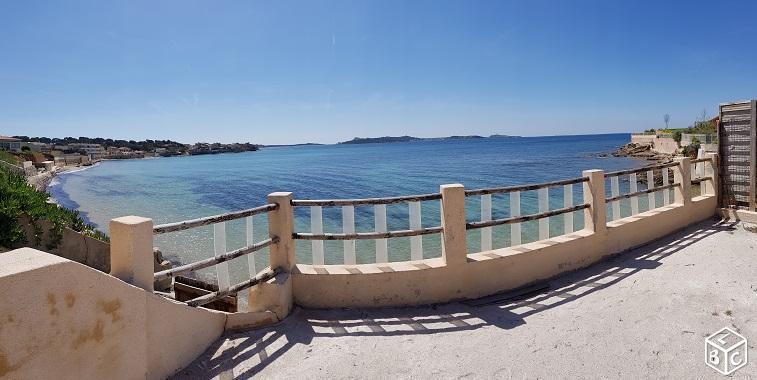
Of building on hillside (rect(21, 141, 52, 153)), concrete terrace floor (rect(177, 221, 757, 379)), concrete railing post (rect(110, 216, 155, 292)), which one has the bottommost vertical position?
concrete terrace floor (rect(177, 221, 757, 379))

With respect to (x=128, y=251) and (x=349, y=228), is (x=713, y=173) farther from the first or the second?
(x=128, y=251)

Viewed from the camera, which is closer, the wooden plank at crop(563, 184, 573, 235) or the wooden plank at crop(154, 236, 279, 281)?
the wooden plank at crop(154, 236, 279, 281)

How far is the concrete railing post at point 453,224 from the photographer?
5.71m

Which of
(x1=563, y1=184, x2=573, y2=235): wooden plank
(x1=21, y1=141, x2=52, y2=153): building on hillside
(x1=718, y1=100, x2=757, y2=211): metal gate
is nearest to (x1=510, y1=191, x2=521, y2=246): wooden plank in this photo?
(x1=563, y1=184, x2=573, y2=235): wooden plank

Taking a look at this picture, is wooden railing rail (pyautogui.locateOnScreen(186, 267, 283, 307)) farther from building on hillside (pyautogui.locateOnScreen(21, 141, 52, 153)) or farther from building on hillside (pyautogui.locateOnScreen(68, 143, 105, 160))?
building on hillside (pyautogui.locateOnScreen(68, 143, 105, 160))

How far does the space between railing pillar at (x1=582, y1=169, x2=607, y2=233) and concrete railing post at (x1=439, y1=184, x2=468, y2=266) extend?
2.70 meters

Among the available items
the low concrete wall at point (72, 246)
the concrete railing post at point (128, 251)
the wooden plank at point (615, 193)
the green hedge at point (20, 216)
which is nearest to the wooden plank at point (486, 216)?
the wooden plank at point (615, 193)

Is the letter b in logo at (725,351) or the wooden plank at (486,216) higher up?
the wooden plank at (486,216)

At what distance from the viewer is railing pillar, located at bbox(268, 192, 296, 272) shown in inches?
215

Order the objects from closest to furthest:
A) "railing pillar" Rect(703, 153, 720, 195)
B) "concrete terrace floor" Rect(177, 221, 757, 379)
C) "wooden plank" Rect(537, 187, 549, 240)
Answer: "concrete terrace floor" Rect(177, 221, 757, 379) < "wooden plank" Rect(537, 187, 549, 240) < "railing pillar" Rect(703, 153, 720, 195)

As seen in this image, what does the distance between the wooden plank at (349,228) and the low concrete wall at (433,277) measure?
0.51 feet

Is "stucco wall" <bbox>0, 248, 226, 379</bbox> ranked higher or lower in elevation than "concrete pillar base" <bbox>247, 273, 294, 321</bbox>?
higher

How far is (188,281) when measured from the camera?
8.20m

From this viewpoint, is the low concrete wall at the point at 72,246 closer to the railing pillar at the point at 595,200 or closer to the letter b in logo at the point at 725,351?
the railing pillar at the point at 595,200
